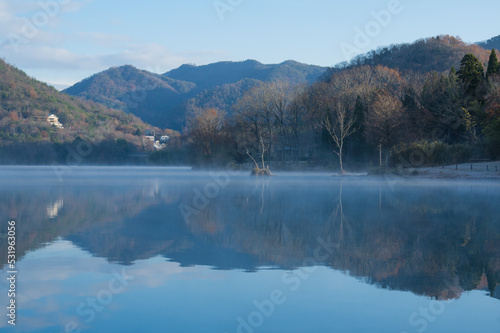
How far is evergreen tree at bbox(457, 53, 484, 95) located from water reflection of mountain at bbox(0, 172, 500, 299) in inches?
1389

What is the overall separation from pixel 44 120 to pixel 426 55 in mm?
74239

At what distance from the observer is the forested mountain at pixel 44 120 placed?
301 ft

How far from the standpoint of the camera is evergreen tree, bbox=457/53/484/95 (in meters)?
48.8

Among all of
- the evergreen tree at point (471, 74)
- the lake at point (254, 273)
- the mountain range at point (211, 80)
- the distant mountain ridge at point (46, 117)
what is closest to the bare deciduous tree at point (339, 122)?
the evergreen tree at point (471, 74)

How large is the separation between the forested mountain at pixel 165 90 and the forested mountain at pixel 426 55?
136 feet

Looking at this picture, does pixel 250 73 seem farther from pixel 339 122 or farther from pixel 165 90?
pixel 339 122

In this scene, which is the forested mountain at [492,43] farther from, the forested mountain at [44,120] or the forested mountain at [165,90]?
the forested mountain at [44,120]

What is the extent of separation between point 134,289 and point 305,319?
7.74 ft

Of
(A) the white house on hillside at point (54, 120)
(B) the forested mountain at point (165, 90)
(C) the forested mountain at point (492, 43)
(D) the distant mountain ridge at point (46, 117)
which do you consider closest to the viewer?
(D) the distant mountain ridge at point (46, 117)

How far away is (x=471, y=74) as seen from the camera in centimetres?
4938

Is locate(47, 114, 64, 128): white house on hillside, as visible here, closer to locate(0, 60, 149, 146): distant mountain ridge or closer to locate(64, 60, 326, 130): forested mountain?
locate(0, 60, 149, 146): distant mountain ridge

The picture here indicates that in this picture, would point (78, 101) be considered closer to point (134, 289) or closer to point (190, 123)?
point (190, 123)

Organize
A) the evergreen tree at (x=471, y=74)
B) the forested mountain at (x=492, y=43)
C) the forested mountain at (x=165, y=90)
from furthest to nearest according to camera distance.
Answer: the forested mountain at (x=165, y=90), the forested mountain at (x=492, y=43), the evergreen tree at (x=471, y=74)

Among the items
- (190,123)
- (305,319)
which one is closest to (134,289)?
(305,319)
